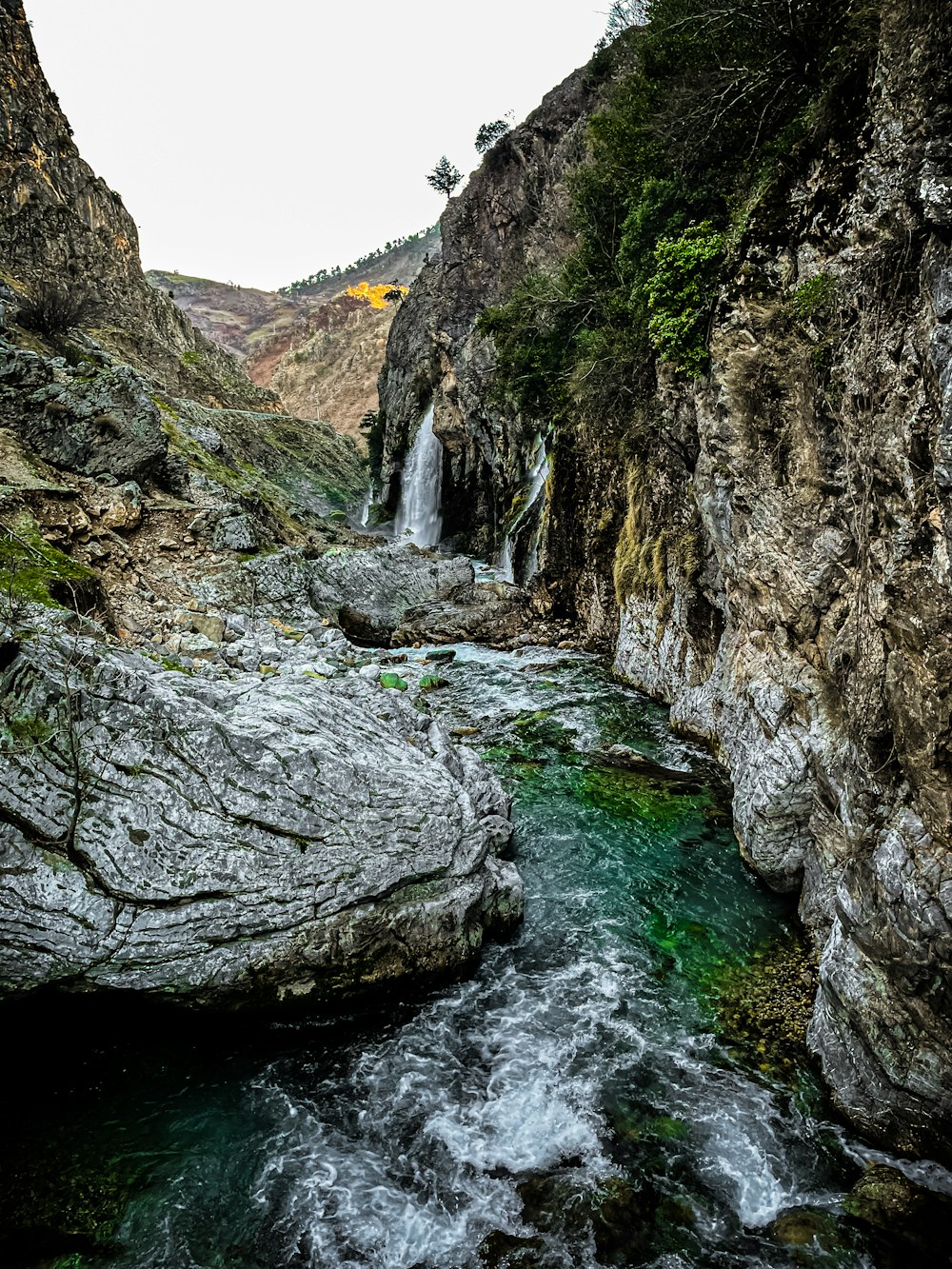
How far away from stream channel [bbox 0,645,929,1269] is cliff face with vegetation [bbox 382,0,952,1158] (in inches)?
39.2

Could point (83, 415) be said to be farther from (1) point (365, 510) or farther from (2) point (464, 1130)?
(1) point (365, 510)

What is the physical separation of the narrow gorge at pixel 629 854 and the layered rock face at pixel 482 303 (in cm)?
1657

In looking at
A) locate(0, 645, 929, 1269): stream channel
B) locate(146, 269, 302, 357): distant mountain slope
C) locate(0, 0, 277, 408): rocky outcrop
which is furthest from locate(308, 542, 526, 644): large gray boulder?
locate(146, 269, 302, 357): distant mountain slope

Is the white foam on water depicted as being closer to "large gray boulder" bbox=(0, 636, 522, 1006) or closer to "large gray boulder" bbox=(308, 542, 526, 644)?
"large gray boulder" bbox=(0, 636, 522, 1006)

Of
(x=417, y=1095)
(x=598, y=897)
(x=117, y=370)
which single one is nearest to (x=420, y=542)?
(x=117, y=370)

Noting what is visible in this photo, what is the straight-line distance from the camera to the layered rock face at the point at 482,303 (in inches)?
1198

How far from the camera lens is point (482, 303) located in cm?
3816

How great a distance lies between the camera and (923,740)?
15.4ft

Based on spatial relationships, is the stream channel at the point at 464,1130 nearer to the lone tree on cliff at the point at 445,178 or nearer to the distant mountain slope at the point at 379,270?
the lone tree on cliff at the point at 445,178

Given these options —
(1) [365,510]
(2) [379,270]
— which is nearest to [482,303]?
(1) [365,510]

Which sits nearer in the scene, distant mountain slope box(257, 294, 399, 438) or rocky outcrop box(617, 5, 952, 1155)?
rocky outcrop box(617, 5, 952, 1155)

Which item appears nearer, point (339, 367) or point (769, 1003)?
point (769, 1003)

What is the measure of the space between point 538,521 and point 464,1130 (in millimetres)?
20643

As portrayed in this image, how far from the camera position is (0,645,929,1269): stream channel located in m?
4.58
